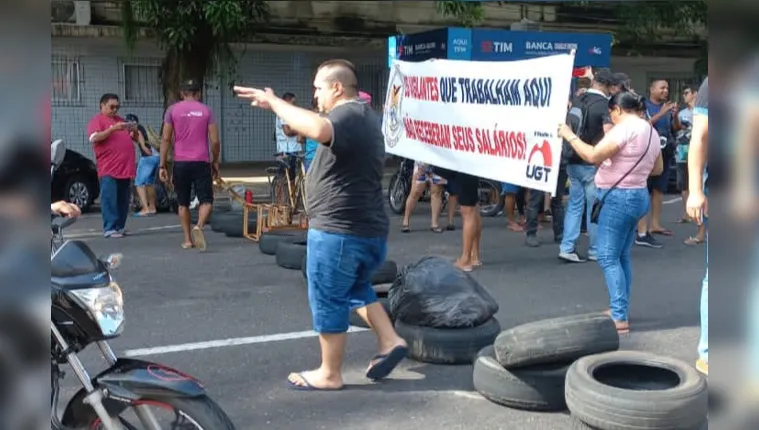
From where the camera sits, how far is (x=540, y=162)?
7074 mm

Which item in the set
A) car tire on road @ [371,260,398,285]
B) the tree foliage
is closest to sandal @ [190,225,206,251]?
car tire on road @ [371,260,398,285]

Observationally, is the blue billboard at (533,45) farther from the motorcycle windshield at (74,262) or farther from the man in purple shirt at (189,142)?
the motorcycle windshield at (74,262)

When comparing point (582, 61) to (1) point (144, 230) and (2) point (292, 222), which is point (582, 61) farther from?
(1) point (144, 230)

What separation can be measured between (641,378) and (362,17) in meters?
19.1

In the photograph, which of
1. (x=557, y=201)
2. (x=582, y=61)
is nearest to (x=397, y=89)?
(x=557, y=201)

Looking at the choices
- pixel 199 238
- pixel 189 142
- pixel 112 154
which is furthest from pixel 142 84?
pixel 189 142

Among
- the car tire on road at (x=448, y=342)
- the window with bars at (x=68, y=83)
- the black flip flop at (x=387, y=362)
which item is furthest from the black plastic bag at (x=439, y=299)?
the window with bars at (x=68, y=83)

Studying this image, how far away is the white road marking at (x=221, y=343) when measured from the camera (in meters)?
6.00

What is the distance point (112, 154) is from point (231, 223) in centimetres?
172

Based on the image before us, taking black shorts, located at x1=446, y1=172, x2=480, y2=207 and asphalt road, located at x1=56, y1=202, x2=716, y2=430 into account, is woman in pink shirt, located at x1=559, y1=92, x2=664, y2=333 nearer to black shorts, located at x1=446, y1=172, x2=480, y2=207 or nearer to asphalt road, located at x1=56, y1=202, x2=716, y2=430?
asphalt road, located at x1=56, y1=202, x2=716, y2=430

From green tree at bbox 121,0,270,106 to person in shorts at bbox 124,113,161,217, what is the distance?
237 centimetres

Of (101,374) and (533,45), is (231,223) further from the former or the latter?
(533,45)

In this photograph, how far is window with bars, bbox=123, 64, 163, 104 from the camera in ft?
71.2

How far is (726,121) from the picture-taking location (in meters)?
2.25
